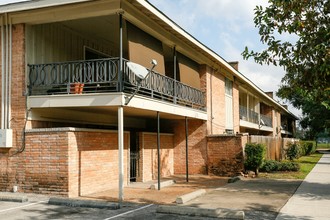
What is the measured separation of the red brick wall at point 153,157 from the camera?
15.6m

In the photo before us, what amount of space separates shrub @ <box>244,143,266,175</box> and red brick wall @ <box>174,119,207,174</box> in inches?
82.9

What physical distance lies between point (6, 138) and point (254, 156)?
10.6m

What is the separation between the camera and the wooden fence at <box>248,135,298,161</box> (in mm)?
21541

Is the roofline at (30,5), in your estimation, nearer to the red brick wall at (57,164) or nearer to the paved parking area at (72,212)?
the red brick wall at (57,164)

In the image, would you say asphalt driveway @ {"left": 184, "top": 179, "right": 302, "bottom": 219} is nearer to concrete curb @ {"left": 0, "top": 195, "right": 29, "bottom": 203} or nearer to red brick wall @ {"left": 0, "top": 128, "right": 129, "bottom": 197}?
red brick wall @ {"left": 0, "top": 128, "right": 129, "bottom": 197}

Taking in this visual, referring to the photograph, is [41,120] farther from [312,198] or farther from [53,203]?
[312,198]

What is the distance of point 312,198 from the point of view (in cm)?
1102

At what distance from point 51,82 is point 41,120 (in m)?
1.25

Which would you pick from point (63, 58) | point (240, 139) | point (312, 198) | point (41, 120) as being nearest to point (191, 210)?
point (312, 198)

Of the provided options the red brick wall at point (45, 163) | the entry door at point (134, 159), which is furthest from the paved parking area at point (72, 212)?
the entry door at point (134, 159)

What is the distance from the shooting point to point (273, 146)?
2583 cm

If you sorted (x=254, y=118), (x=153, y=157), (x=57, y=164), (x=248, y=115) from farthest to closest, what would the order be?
(x=254, y=118) → (x=248, y=115) → (x=153, y=157) → (x=57, y=164)

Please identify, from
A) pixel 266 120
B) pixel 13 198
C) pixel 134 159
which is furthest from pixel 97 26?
pixel 266 120

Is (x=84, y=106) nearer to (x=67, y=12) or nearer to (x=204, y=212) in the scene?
(x=67, y=12)
